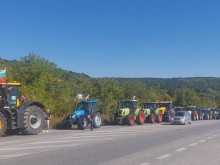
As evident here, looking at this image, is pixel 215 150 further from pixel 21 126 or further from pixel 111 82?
pixel 111 82

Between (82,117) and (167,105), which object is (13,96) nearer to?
(82,117)

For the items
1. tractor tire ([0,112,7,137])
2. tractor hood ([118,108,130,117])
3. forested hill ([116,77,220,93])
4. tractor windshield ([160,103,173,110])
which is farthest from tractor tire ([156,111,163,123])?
forested hill ([116,77,220,93])

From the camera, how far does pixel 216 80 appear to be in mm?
190250

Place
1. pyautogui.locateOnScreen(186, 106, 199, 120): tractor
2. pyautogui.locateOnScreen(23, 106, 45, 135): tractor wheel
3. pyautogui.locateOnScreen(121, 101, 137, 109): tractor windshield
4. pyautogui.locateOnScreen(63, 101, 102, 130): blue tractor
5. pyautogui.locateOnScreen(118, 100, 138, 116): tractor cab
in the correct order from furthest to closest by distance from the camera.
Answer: pyautogui.locateOnScreen(186, 106, 199, 120): tractor, pyautogui.locateOnScreen(121, 101, 137, 109): tractor windshield, pyautogui.locateOnScreen(118, 100, 138, 116): tractor cab, pyautogui.locateOnScreen(63, 101, 102, 130): blue tractor, pyautogui.locateOnScreen(23, 106, 45, 135): tractor wheel

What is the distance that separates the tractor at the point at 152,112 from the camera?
1231 inches

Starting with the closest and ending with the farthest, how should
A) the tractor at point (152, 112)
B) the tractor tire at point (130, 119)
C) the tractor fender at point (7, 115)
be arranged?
the tractor fender at point (7, 115), the tractor tire at point (130, 119), the tractor at point (152, 112)

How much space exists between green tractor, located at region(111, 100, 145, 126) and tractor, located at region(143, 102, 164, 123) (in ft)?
7.68

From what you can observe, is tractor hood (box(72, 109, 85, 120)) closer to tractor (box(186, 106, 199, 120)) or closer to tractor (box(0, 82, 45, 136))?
tractor (box(0, 82, 45, 136))

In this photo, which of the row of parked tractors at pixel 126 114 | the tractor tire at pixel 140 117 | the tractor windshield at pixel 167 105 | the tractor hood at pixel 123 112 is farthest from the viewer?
the tractor windshield at pixel 167 105

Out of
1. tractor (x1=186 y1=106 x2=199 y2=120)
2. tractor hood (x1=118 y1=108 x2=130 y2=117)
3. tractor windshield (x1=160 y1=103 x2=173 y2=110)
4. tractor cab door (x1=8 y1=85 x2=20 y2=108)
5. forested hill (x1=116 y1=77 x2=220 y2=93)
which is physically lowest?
tractor (x1=186 y1=106 x2=199 y2=120)

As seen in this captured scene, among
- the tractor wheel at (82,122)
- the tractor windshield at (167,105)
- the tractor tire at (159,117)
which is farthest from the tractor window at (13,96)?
the tractor windshield at (167,105)

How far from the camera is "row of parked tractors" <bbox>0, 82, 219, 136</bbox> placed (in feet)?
52.2

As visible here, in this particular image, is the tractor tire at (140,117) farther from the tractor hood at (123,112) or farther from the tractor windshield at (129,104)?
the tractor hood at (123,112)

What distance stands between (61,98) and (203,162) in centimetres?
2151
